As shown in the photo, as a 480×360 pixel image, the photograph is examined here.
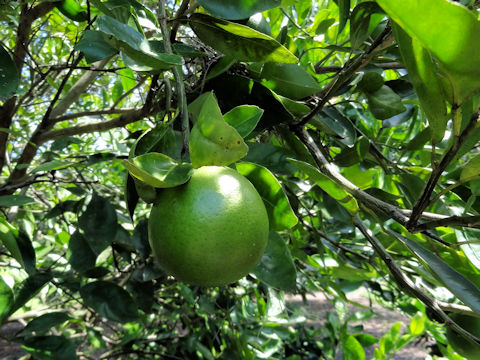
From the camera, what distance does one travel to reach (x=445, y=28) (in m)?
0.33

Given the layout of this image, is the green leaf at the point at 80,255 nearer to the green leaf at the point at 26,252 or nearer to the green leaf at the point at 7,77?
the green leaf at the point at 26,252

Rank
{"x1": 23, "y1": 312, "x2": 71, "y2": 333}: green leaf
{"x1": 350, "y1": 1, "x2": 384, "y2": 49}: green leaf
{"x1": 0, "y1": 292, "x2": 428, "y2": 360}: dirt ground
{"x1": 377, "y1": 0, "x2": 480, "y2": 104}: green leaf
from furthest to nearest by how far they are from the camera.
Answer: {"x1": 0, "y1": 292, "x2": 428, "y2": 360}: dirt ground < {"x1": 23, "y1": 312, "x2": 71, "y2": 333}: green leaf < {"x1": 350, "y1": 1, "x2": 384, "y2": 49}: green leaf < {"x1": 377, "y1": 0, "x2": 480, "y2": 104}: green leaf

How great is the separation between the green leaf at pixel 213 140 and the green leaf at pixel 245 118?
5 cm

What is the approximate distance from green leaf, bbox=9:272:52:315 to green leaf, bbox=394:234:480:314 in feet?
3.00

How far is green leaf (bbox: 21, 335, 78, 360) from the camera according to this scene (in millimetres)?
988

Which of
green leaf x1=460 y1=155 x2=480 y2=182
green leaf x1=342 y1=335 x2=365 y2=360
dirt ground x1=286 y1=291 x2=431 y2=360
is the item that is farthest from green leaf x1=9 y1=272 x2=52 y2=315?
dirt ground x1=286 y1=291 x2=431 y2=360

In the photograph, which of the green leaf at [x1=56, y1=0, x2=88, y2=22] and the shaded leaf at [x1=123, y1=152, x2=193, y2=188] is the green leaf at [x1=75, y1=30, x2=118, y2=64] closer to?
the shaded leaf at [x1=123, y1=152, x2=193, y2=188]

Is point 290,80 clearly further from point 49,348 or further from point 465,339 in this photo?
point 49,348

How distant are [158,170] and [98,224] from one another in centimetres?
59

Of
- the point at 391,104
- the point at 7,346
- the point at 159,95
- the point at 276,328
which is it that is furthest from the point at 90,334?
the point at 7,346

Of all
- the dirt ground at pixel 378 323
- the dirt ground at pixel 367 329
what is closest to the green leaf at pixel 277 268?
the dirt ground at pixel 367 329

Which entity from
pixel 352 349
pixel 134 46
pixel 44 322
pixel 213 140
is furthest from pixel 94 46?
pixel 352 349

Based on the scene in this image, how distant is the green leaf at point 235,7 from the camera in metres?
0.55

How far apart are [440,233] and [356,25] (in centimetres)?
54
